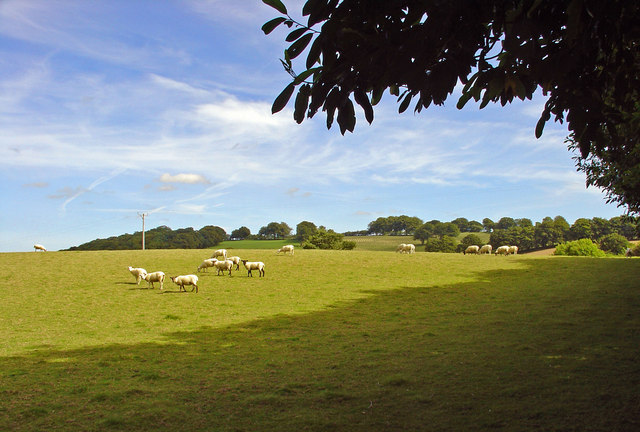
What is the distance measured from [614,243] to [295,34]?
287ft

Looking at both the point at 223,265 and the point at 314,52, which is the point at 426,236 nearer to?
the point at 223,265

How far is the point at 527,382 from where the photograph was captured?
7555 millimetres

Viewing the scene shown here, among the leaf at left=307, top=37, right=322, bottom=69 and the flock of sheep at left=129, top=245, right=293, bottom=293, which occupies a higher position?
the leaf at left=307, top=37, right=322, bottom=69

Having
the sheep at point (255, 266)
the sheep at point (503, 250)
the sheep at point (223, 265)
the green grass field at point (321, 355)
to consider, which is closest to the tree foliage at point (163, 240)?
the sheep at point (223, 265)

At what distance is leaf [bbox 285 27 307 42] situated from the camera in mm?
3962

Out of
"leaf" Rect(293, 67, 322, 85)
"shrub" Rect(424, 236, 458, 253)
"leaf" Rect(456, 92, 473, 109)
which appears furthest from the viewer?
"shrub" Rect(424, 236, 458, 253)

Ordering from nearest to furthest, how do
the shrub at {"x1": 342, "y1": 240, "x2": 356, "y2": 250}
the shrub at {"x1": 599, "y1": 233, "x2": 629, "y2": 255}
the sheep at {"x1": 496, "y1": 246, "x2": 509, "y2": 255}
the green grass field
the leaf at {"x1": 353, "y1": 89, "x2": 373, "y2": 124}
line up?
the leaf at {"x1": 353, "y1": 89, "x2": 373, "y2": 124} < the green grass field < the sheep at {"x1": 496, "y1": 246, "x2": 509, "y2": 255} < the shrub at {"x1": 342, "y1": 240, "x2": 356, "y2": 250} < the shrub at {"x1": 599, "y1": 233, "x2": 629, "y2": 255}

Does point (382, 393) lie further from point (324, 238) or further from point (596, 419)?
point (324, 238)

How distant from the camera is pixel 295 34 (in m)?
3.99

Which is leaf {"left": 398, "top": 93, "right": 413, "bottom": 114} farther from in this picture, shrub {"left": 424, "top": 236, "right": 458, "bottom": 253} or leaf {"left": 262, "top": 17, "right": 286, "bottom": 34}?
shrub {"left": 424, "top": 236, "right": 458, "bottom": 253}

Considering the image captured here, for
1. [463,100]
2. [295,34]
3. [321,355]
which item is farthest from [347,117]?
[321,355]

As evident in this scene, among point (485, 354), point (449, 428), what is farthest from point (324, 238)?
point (449, 428)

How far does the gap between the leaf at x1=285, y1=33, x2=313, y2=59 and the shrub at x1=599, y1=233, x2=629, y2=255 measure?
85.3 meters

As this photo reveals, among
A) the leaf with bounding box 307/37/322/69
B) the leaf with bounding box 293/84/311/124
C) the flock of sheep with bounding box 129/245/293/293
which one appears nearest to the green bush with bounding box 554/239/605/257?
the flock of sheep with bounding box 129/245/293/293
